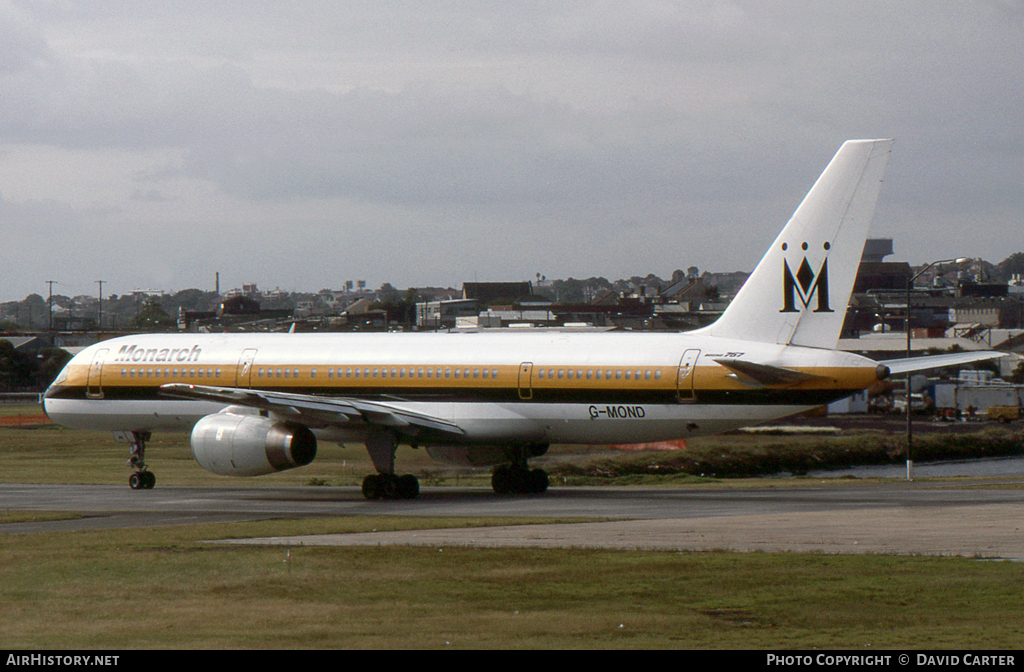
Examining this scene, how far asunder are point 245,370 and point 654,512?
49.5ft

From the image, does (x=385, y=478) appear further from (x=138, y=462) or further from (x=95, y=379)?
(x=95, y=379)

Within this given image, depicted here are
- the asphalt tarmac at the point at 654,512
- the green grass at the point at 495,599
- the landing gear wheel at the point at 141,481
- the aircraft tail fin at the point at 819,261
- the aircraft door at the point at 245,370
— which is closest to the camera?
the green grass at the point at 495,599

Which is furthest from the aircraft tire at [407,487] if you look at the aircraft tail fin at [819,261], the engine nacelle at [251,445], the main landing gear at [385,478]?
the aircraft tail fin at [819,261]

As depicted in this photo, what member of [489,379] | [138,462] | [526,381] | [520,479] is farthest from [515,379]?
[138,462]

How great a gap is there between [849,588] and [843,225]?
52.6ft

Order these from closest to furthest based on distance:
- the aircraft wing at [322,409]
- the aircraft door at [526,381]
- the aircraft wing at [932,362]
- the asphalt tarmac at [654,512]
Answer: the asphalt tarmac at [654,512] < the aircraft wing at [932,362] < the aircraft wing at [322,409] < the aircraft door at [526,381]

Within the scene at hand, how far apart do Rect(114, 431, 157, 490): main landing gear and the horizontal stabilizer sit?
19882 millimetres

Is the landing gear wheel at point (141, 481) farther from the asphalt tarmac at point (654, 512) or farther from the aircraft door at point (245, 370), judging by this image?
the aircraft door at point (245, 370)

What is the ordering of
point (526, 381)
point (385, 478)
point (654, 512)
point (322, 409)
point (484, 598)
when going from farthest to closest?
point (385, 478) < point (526, 381) < point (322, 409) < point (654, 512) < point (484, 598)

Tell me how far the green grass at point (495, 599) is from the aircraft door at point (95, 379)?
1882cm

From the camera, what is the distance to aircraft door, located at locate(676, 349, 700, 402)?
3372cm

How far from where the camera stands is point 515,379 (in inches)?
1423

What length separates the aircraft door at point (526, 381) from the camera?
35.9 metres
